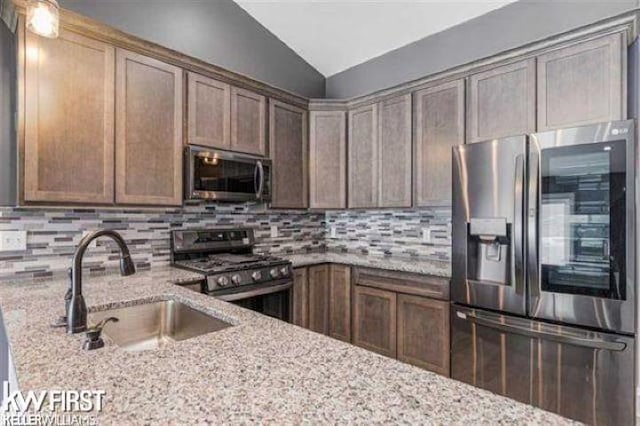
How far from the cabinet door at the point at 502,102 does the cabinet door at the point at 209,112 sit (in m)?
1.81

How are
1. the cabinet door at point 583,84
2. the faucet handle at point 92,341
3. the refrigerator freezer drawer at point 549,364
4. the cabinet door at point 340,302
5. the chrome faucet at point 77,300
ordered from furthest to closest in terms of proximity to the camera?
the cabinet door at point 340,302 → the cabinet door at point 583,84 → the refrigerator freezer drawer at point 549,364 → the chrome faucet at point 77,300 → the faucet handle at point 92,341

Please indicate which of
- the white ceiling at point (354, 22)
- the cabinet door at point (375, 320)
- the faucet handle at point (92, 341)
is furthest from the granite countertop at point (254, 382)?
the white ceiling at point (354, 22)

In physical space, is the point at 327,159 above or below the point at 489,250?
above

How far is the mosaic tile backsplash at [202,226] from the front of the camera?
208 cm

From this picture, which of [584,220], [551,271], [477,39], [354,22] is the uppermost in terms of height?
[354,22]

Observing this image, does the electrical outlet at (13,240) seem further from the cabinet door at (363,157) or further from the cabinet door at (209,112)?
the cabinet door at (363,157)

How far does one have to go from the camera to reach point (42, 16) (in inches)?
49.1

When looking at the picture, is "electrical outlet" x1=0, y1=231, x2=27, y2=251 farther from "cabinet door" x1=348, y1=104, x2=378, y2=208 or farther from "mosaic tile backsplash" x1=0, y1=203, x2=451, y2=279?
"cabinet door" x1=348, y1=104, x2=378, y2=208

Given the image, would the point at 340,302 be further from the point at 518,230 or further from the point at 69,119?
the point at 69,119

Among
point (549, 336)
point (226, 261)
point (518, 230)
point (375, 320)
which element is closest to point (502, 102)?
point (518, 230)

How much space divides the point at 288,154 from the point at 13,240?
1992 mm

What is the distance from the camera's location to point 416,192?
2824 mm

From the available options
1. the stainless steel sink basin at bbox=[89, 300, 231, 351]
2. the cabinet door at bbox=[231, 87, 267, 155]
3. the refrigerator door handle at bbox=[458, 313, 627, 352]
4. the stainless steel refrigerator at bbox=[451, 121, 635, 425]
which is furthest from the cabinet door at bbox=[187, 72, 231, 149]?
the refrigerator door handle at bbox=[458, 313, 627, 352]

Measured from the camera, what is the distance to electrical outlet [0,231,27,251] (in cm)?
197
